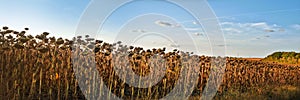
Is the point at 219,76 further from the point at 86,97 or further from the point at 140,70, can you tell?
the point at 86,97

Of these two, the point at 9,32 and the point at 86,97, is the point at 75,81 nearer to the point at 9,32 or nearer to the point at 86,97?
the point at 86,97

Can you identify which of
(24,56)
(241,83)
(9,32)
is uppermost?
(9,32)

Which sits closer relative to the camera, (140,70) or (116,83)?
(116,83)

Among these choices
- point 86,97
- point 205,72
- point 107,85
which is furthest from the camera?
point 205,72

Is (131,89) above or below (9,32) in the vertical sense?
below

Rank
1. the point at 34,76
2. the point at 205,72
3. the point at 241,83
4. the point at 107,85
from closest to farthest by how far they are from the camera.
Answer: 1. the point at 34,76
2. the point at 107,85
3. the point at 205,72
4. the point at 241,83

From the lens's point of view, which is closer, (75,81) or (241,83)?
(75,81)

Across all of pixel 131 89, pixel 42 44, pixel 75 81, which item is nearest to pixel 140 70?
pixel 131 89

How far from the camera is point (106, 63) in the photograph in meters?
7.57

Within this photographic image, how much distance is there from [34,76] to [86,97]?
93 cm

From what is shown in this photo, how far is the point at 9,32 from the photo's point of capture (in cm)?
590

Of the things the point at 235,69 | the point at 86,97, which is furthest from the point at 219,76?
the point at 86,97

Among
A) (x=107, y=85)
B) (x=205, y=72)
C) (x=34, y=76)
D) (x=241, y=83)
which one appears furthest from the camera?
(x=241, y=83)

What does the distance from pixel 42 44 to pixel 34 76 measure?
564mm
